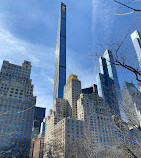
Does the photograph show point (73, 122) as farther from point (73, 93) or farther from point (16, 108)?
point (73, 93)

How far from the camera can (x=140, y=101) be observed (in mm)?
10805

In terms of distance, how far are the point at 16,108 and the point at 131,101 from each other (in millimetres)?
93681

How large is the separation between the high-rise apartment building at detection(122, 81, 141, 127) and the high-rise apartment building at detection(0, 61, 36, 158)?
2504 inches

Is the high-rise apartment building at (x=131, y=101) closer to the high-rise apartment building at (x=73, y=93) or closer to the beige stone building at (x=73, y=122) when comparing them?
the beige stone building at (x=73, y=122)

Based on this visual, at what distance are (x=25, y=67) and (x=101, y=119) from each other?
78.5 metres

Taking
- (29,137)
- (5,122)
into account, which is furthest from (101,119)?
(5,122)

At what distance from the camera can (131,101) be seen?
970 cm

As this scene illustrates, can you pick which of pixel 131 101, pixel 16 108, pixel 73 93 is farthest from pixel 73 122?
pixel 131 101

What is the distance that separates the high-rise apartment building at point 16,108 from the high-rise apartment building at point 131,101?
209 feet

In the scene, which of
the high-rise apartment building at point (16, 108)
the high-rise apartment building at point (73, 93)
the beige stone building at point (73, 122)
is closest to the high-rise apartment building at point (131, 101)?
the beige stone building at point (73, 122)

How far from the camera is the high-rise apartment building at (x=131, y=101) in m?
8.79

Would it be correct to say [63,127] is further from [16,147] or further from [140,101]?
[140,101]

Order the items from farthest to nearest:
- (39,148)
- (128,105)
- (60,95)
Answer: (60,95), (39,148), (128,105)

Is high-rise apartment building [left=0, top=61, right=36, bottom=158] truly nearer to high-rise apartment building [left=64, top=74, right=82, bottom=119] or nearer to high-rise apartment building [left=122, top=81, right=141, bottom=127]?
high-rise apartment building [left=64, top=74, right=82, bottom=119]
